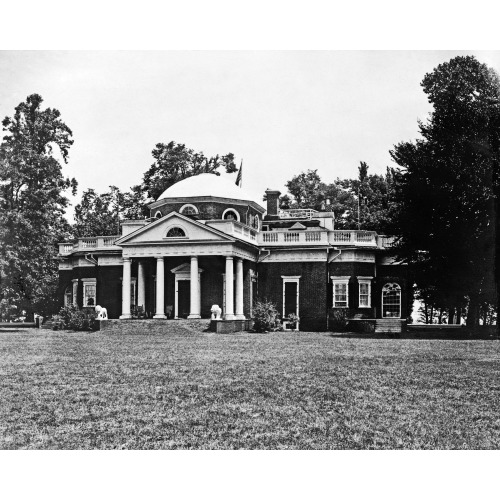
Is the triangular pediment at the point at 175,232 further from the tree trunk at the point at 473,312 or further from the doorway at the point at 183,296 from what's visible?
the tree trunk at the point at 473,312

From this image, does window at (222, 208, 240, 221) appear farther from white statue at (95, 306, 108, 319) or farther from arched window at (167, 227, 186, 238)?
white statue at (95, 306, 108, 319)

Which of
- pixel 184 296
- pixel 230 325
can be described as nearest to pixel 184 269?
pixel 184 296

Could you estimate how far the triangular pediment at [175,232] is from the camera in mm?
29531

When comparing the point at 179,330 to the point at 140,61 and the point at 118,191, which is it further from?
the point at 140,61

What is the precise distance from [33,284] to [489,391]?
11549mm

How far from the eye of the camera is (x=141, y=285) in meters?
31.2

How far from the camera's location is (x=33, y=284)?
735 inches

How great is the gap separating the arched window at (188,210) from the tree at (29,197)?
1167 centimetres

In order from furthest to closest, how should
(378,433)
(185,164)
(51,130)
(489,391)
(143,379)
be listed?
(185,164), (51,130), (143,379), (489,391), (378,433)

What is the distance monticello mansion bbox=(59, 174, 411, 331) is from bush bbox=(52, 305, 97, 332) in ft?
8.88

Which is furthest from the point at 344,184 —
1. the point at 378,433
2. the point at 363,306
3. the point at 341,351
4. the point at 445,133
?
the point at 363,306

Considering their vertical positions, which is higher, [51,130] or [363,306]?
[51,130]

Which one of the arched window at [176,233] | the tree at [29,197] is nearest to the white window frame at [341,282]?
the arched window at [176,233]

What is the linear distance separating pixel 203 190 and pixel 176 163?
11.6 meters
